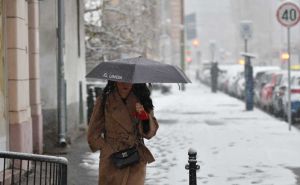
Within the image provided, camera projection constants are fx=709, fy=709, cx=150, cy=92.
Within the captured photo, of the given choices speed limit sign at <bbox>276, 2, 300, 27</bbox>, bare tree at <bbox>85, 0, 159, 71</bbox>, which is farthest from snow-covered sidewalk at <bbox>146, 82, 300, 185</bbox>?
bare tree at <bbox>85, 0, 159, 71</bbox>

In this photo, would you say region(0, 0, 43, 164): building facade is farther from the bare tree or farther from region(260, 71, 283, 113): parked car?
the bare tree

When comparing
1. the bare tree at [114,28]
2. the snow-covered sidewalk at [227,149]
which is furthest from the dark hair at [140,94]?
the bare tree at [114,28]

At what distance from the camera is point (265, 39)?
327ft

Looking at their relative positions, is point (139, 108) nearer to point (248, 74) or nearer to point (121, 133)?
point (121, 133)

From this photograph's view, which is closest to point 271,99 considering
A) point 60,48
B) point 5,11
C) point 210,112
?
point 210,112

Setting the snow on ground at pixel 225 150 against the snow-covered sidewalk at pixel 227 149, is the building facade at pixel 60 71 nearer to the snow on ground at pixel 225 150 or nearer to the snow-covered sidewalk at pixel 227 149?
the snow on ground at pixel 225 150

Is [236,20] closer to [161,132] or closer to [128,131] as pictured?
[161,132]

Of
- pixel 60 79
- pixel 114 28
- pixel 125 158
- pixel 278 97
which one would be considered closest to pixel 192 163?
pixel 125 158

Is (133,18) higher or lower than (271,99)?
higher

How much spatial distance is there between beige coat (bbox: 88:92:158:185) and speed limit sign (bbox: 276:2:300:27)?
36.2ft

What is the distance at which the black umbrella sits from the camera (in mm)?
6602

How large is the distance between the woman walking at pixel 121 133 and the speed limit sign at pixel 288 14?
432 inches

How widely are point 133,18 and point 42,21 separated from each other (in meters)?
17.2

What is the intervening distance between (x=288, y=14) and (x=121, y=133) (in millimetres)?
11328
